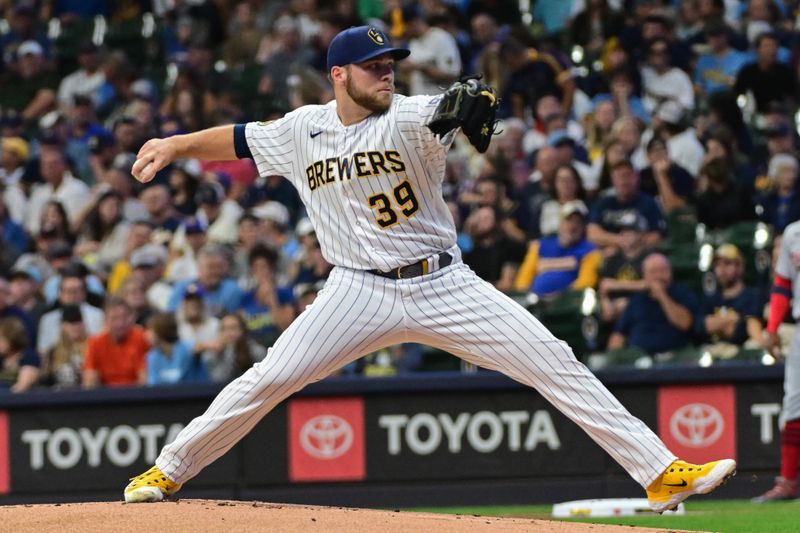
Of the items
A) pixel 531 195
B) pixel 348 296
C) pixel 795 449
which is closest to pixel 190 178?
pixel 531 195

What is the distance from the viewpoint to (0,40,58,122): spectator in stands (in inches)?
648

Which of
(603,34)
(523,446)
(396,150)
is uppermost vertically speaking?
(603,34)

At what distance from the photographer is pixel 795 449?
8.68m

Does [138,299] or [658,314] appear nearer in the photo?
[658,314]

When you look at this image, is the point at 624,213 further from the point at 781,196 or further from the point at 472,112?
the point at 472,112

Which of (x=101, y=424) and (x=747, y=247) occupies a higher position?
(x=747, y=247)

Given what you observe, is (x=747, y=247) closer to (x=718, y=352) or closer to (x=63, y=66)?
(x=718, y=352)

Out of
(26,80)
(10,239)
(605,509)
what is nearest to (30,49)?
(26,80)

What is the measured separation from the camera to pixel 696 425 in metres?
9.74

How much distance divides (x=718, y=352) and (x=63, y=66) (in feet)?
30.2

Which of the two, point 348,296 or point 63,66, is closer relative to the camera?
point 348,296

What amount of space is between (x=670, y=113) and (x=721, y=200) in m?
1.20

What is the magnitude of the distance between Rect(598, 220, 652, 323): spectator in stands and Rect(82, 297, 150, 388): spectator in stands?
3.40m

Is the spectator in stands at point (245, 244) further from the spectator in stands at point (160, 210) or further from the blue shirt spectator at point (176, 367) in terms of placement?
the spectator in stands at point (160, 210)
